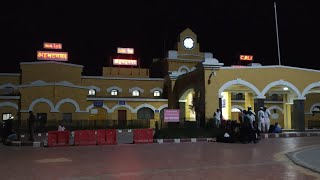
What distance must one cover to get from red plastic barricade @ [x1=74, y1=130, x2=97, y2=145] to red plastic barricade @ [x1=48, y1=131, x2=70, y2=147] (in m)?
0.52

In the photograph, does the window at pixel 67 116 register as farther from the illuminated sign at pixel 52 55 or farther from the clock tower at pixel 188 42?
the clock tower at pixel 188 42

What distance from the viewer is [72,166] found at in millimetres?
11664

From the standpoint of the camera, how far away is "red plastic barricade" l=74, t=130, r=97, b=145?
2072cm

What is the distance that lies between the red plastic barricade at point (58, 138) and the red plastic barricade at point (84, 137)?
524 millimetres

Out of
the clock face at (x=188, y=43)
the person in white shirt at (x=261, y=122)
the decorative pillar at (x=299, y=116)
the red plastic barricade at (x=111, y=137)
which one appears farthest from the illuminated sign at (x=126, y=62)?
the red plastic barricade at (x=111, y=137)

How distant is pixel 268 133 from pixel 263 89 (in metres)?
4.76

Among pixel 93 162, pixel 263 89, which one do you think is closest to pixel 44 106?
pixel 263 89

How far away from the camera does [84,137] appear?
20938 millimetres

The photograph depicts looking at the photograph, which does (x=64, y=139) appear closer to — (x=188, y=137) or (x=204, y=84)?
(x=188, y=137)

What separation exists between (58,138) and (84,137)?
54.0 inches

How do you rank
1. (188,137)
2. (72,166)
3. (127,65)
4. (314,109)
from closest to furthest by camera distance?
(72,166) → (188,137) → (314,109) → (127,65)

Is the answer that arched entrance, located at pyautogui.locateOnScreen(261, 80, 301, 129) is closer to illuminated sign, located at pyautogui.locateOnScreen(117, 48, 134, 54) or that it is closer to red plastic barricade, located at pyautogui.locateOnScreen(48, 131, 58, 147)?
red plastic barricade, located at pyautogui.locateOnScreen(48, 131, 58, 147)

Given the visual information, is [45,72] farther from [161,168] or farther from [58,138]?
[161,168]

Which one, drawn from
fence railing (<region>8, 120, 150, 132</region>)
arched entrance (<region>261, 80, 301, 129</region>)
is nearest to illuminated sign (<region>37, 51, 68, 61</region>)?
fence railing (<region>8, 120, 150, 132</region>)
